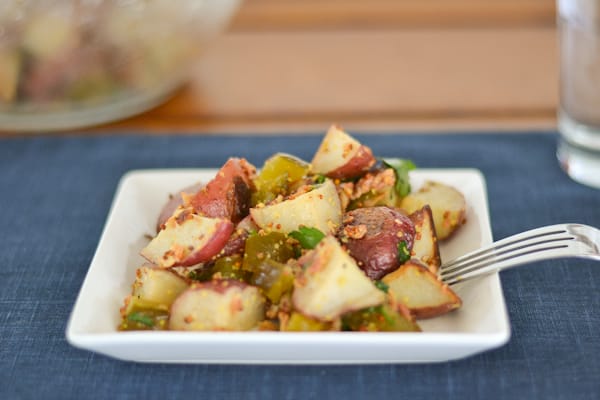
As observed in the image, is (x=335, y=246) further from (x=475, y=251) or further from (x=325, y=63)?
(x=325, y=63)

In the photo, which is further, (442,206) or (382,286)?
(442,206)

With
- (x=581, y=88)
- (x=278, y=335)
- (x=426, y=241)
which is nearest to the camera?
(x=278, y=335)

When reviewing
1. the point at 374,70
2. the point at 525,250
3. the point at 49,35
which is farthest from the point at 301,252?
the point at 374,70

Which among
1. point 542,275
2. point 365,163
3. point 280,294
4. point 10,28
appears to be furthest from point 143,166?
point 542,275

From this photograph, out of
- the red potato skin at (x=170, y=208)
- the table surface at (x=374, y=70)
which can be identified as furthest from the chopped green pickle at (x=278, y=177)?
the table surface at (x=374, y=70)

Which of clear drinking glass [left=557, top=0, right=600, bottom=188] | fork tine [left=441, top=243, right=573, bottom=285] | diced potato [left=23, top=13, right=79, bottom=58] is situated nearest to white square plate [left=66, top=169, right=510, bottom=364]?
fork tine [left=441, top=243, right=573, bottom=285]

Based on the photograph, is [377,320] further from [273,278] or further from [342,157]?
[342,157]

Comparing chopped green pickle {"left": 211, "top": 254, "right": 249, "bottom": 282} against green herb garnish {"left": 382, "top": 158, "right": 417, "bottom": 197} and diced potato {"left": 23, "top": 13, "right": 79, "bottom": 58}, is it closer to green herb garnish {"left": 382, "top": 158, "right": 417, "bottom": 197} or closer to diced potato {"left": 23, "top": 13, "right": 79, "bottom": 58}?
green herb garnish {"left": 382, "top": 158, "right": 417, "bottom": 197}
